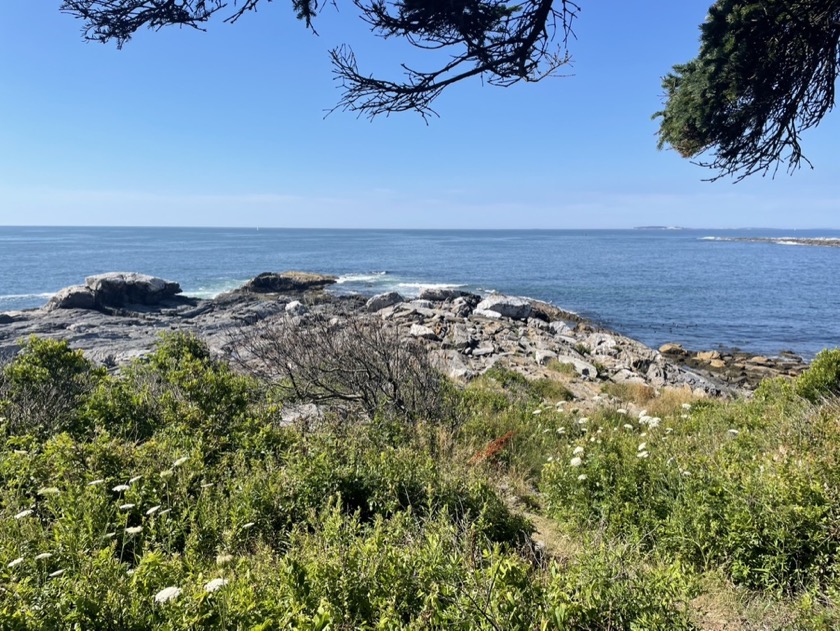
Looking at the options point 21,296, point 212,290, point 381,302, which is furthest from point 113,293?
point 21,296

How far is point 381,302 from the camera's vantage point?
27.5 meters

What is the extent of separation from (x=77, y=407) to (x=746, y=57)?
9723 millimetres

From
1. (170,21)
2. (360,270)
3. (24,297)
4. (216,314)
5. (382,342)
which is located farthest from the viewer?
(360,270)

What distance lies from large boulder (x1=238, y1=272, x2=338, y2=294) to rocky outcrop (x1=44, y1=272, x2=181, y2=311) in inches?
253

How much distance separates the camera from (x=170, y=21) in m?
4.74

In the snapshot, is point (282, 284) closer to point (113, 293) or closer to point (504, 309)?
point (113, 293)

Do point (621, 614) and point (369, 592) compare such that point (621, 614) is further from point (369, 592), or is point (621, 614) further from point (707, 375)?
point (707, 375)

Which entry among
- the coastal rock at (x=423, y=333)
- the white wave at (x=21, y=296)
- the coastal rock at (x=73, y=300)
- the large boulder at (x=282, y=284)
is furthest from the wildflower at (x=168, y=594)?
the white wave at (x=21, y=296)

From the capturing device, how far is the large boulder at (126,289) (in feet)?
91.4

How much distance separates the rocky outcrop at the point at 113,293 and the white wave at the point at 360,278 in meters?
16.1

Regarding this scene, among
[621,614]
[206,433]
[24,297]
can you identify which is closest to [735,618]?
[621,614]

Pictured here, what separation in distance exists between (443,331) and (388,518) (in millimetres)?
16608

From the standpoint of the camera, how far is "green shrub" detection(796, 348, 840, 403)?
7914 mm

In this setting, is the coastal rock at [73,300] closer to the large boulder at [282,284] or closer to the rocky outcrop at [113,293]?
the rocky outcrop at [113,293]
